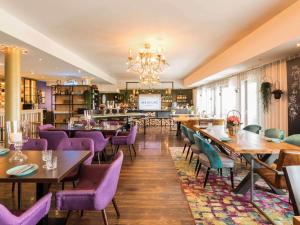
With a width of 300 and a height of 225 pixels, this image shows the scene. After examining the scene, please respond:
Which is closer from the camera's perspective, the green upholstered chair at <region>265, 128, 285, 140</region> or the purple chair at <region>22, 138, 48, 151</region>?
the purple chair at <region>22, 138, 48, 151</region>

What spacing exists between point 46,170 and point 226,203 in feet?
8.14

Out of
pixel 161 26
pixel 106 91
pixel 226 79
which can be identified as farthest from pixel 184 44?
pixel 106 91

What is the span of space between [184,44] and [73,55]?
3.37 m

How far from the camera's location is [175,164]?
17.9 feet

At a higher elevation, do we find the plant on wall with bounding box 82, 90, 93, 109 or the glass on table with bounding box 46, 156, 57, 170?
→ the plant on wall with bounding box 82, 90, 93, 109

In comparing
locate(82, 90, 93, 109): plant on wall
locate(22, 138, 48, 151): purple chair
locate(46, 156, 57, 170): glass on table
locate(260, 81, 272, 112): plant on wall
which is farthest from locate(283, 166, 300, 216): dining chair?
locate(82, 90, 93, 109): plant on wall

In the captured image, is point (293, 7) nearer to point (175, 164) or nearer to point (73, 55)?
point (175, 164)

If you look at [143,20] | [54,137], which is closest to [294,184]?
[143,20]

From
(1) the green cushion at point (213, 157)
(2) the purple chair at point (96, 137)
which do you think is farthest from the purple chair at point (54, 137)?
(1) the green cushion at point (213, 157)

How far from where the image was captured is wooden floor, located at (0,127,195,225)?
2.90 meters

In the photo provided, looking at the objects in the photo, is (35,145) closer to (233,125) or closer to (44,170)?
(44,170)

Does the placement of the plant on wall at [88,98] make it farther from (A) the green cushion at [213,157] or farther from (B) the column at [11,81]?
(A) the green cushion at [213,157]

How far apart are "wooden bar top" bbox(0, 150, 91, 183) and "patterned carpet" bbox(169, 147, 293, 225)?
1.64m

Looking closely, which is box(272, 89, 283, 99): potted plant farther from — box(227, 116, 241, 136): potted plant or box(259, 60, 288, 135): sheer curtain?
box(227, 116, 241, 136): potted plant
